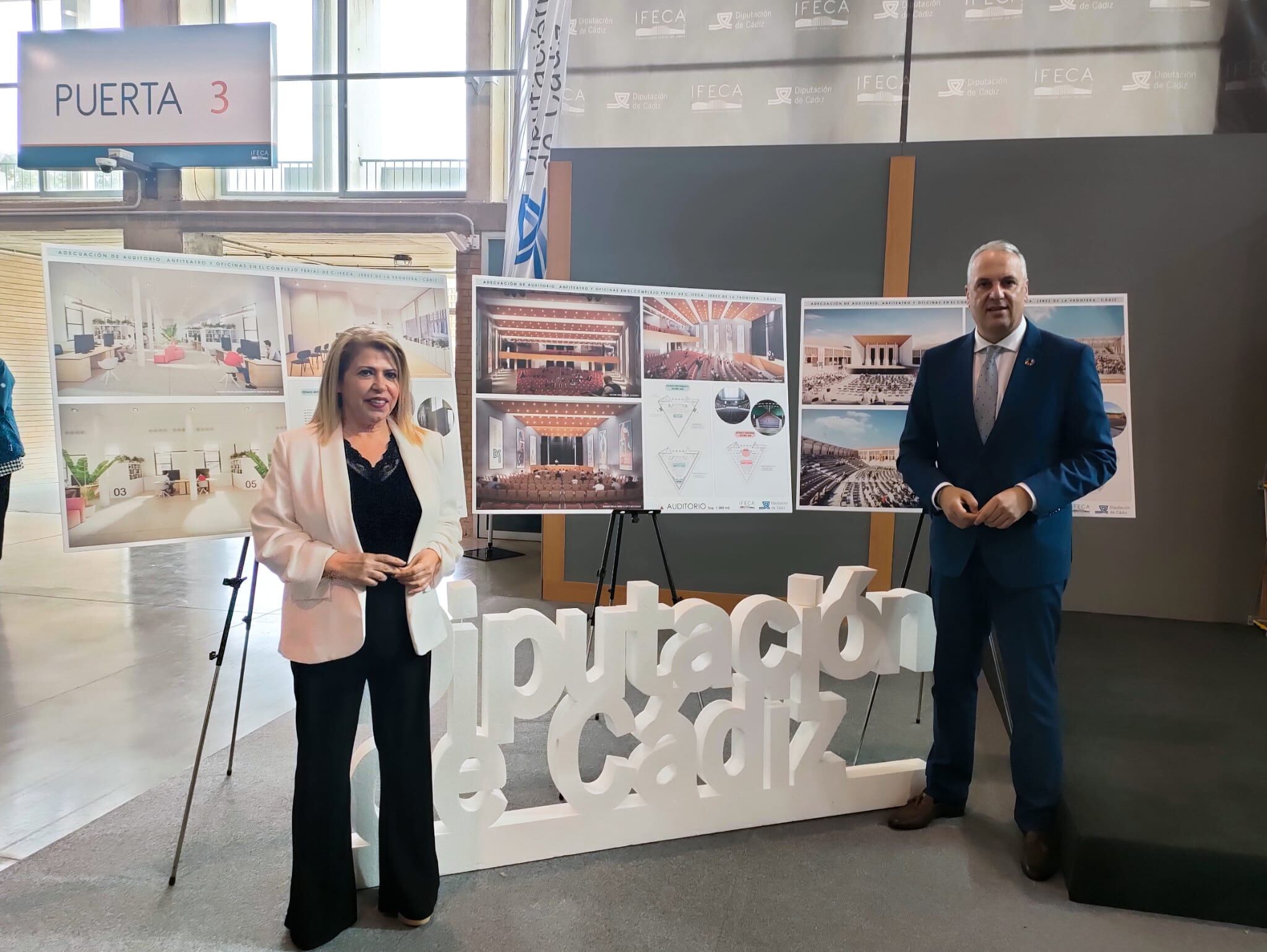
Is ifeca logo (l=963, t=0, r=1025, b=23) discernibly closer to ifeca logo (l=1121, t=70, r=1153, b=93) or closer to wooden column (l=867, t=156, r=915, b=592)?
ifeca logo (l=1121, t=70, r=1153, b=93)

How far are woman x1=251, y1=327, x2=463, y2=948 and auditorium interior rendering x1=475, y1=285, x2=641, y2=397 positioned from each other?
3.09 ft

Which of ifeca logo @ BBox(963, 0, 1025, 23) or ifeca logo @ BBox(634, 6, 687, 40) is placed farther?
ifeca logo @ BBox(634, 6, 687, 40)

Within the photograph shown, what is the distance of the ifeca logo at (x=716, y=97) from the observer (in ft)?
13.9

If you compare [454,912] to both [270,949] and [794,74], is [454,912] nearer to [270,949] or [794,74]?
[270,949]

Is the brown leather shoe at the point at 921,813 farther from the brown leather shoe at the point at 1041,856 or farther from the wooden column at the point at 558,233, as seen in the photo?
the wooden column at the point at 558,233

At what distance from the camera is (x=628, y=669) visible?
2186 millimetres

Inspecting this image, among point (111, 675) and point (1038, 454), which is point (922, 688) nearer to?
point (1038, 454)

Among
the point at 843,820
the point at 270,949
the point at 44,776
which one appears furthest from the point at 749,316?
the point at 44,776

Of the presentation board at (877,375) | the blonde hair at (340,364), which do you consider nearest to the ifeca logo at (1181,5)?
the presentation board at (877,375)

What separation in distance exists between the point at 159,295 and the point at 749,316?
6.10 ft

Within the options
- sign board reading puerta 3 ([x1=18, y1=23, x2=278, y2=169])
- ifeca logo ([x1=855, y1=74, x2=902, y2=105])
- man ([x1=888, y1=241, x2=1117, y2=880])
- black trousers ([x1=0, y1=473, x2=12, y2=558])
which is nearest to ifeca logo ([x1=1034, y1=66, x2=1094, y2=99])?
ifeca logo ([x1=855, y1=74, x2=902, y2=105])

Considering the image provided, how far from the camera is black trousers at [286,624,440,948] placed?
1639 millimetres

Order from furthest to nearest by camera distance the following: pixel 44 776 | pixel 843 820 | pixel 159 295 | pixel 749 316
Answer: pixel 749 316 < pixel 44 776 < pixel 843 820 < pixel 159 295

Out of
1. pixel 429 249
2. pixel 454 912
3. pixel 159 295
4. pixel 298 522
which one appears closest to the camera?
pixel 298 522
